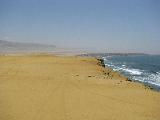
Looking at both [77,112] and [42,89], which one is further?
[42,89]

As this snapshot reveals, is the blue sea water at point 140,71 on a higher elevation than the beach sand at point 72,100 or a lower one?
lower

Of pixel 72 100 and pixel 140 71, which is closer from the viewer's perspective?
pixel 72 100

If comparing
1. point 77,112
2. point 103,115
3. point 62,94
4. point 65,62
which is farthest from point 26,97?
point 65,62

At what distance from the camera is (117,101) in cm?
1198

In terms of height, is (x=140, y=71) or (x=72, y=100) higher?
(x=72, y=100)

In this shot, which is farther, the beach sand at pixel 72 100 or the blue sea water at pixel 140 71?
the blue sea water at pixel 140 71

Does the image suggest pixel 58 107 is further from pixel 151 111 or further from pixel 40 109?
pixel 151 111

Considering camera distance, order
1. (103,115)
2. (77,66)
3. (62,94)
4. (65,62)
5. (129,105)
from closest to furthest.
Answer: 1. (103,115)
2. (129,105)
3. (62,94)
4. (77,66)
5. (65,62)

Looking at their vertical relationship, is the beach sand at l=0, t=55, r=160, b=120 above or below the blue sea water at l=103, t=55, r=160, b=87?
above

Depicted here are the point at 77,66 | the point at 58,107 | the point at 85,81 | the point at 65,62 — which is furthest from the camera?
the point at 65,62

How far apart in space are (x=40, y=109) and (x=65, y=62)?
15.5m

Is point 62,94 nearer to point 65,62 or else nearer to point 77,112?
point 77,112

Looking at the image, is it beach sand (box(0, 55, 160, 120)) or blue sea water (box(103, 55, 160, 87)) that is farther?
blue sea water (box(103, 55, 160, 87))

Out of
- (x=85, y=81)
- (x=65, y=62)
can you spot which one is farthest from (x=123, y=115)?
(x=65, y=62)
